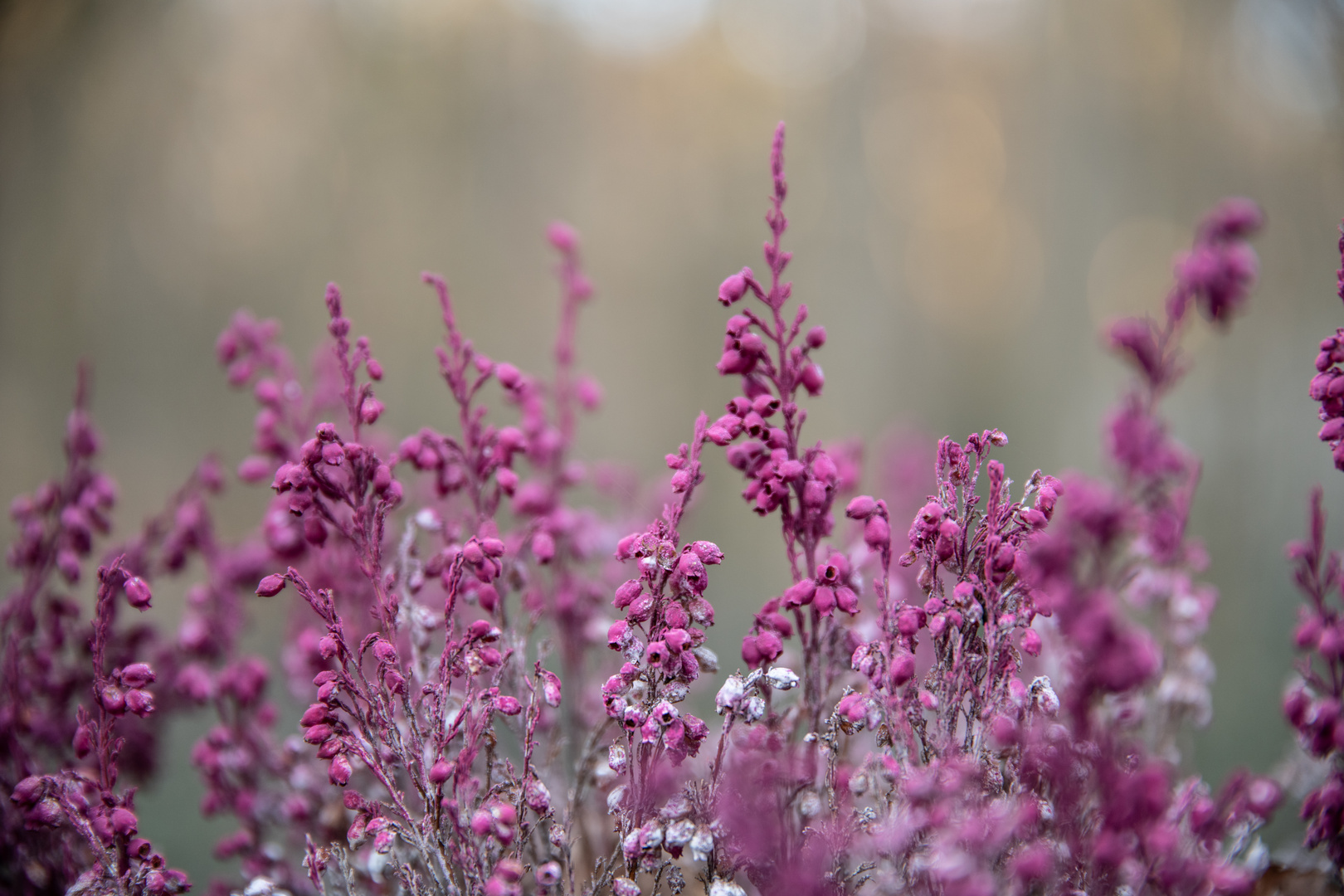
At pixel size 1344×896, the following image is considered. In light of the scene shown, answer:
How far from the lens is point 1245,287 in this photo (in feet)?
1.35

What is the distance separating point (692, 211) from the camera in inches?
167

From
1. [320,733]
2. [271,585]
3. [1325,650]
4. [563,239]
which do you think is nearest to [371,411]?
[271,585]

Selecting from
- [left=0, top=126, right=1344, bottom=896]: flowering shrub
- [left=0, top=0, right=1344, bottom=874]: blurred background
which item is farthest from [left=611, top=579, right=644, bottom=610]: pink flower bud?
[left=0, top=0, right=1344, bottom=874]: blurred background

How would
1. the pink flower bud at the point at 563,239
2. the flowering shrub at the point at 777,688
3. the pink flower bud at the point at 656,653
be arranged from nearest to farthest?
the flowering shrub at the point at 777,688 < the pink flower bud at the point at 656,653 < the pink flower bud at the point at 563,239

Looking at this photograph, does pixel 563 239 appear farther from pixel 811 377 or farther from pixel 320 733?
pixel 320 733

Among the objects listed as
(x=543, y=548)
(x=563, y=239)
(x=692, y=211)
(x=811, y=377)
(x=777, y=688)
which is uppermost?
(x=692, y=211)

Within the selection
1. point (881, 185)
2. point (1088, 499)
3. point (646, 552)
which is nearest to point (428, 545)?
point (646, 552)

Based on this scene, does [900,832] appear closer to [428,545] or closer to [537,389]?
[537,389]

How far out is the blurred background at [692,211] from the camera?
8.46 ft

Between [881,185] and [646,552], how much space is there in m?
4.06

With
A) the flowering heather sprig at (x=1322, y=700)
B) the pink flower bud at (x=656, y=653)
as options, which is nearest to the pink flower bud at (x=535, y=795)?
the pink flower bud at (x=656, y=653)

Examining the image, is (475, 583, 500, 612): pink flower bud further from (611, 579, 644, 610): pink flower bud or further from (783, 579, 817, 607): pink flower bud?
(783, 579, 817, 607): pink flower bud

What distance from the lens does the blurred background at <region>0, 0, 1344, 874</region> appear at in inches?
102

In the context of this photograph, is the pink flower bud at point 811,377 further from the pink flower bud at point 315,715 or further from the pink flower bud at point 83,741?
the pink flower bud at point 83,741
